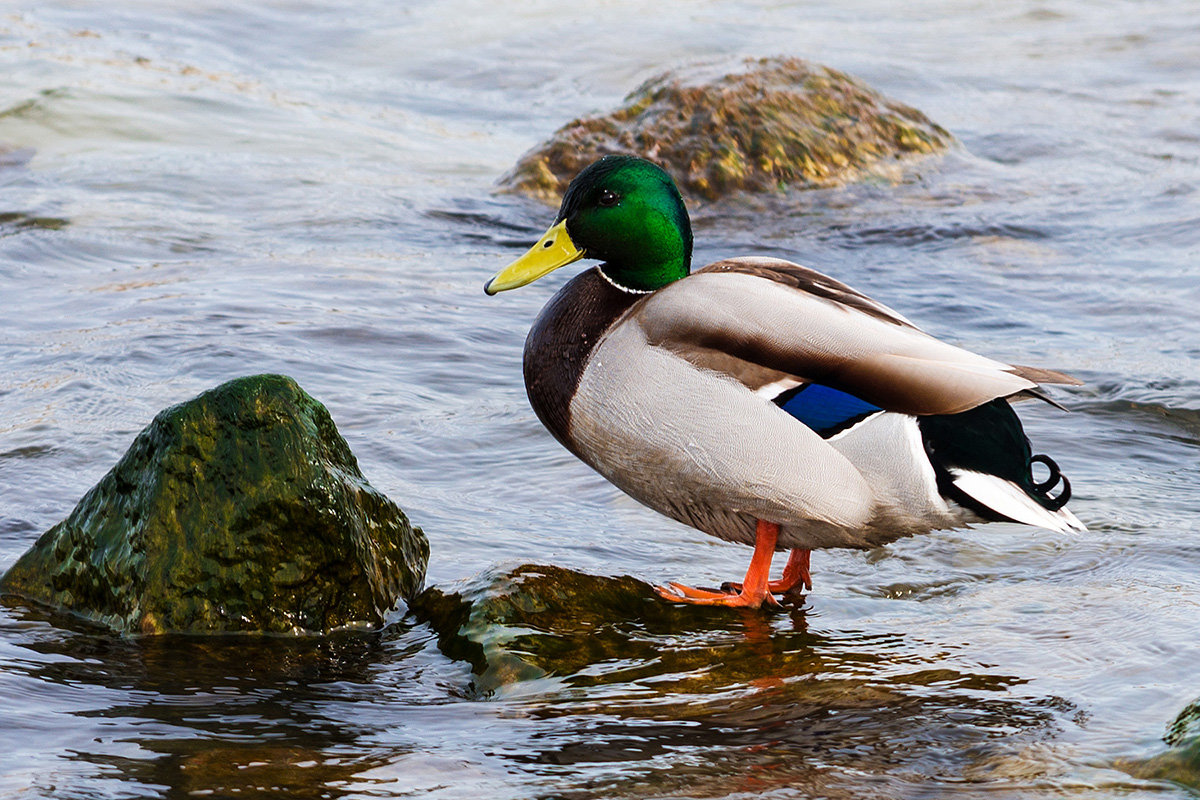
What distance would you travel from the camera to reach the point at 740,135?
29.3 ft

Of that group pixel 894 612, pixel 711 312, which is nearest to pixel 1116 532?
pixel 894 612

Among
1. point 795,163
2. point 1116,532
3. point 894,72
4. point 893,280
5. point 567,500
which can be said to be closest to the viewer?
point 1116,532

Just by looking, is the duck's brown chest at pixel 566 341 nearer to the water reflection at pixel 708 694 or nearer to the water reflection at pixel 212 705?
the water reflection at pixel 708 694

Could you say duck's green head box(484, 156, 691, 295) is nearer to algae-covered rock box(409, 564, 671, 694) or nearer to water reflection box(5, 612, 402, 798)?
algae-covered rock box(409, 564, 671, 694)

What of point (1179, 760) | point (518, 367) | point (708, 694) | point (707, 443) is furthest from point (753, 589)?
point (518, 367)

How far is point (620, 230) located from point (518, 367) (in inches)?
86.9

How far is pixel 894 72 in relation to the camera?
41.2ft

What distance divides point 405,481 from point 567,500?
1.78ft

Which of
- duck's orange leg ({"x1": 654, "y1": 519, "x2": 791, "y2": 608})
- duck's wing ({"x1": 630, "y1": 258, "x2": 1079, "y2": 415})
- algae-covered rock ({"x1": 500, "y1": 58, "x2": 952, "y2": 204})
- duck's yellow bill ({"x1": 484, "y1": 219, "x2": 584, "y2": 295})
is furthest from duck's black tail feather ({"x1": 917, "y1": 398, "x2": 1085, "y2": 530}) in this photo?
algae-covered rock ({"x1": 500, "y1": 58, "x2": 952, "y2": 204})

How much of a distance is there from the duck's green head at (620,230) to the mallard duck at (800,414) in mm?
218

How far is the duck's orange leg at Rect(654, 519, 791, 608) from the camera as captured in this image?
399cm

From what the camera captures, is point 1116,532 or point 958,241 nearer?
point 1116,532

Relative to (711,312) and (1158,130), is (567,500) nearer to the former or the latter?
(711,312)

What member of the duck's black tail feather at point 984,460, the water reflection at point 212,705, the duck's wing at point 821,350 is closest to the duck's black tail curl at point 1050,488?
the duck's black tail feather at point 984,460
